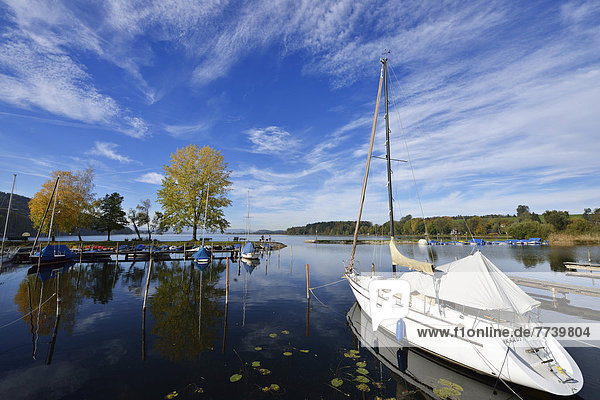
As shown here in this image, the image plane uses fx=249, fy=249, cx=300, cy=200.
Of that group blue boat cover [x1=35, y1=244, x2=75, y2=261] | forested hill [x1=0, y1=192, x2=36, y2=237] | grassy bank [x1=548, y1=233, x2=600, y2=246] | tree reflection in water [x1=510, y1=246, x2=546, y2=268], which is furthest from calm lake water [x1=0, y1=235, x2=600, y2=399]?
forested hill [x1=0, y1=192, x2=36, y2=237]

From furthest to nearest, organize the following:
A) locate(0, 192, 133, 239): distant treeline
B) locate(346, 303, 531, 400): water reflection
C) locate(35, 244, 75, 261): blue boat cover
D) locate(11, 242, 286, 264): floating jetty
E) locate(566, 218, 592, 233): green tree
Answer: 1. locate(0, 192, 133, 239): distant treeline
2. locate(566, 218, 592, 233): green tree
3. locate(11, 242, 286, 264): floating jetty
4. locate(35, 244, 75, 261): blue boat cover
5. locate(346, 303, 531, 400): water reflection

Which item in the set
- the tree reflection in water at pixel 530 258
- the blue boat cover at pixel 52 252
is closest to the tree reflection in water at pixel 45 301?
the blue boat cover at pixel 52 252

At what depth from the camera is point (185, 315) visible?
1412cm

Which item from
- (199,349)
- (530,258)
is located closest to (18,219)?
(199,349)

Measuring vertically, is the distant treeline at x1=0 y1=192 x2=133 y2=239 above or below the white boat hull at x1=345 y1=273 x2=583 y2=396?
above

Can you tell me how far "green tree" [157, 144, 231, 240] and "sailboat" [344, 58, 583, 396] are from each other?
38347 mm

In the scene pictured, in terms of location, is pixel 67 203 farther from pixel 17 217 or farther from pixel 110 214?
pixel 17 217

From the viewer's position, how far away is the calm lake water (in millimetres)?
7520

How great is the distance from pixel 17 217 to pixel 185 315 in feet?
393

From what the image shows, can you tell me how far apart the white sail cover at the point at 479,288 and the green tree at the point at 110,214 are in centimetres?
6095

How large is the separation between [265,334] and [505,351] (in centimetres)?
919

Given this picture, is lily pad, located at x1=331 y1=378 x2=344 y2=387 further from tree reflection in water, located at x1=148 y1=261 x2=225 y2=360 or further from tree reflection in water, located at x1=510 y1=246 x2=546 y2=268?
tree reflection in water, located at x1=510 y1=246 x2=546 y2=268

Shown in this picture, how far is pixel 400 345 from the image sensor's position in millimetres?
10750

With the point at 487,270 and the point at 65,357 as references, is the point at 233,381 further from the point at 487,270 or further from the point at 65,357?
the point at 487,270
